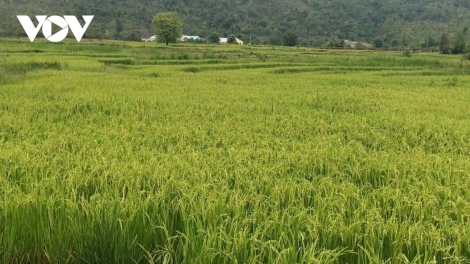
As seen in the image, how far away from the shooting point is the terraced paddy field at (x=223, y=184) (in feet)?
8.13

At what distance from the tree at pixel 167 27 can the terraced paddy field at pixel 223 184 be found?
53145mm

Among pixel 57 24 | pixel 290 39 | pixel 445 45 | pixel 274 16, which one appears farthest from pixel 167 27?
pixel 274 16

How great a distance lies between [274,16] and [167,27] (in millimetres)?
68761

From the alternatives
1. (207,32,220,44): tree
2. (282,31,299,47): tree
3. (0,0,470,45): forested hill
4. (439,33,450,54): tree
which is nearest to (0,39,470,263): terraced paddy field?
(439,33,450,54): tree

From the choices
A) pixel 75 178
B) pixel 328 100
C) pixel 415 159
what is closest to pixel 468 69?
pixel 328 100

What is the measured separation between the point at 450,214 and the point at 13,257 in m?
3.69

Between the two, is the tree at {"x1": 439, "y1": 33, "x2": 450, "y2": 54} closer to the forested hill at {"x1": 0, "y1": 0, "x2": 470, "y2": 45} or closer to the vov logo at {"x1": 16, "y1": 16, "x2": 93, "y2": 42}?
the forested hill at {"x1": 0, "y1": 0, "x2": 470, "y2": 45}

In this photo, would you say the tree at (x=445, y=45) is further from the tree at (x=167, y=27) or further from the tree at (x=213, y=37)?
the tree at (x=213, y=37)

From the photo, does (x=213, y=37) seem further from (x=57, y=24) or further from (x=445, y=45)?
(x=445, y=45)

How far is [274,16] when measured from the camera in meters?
120

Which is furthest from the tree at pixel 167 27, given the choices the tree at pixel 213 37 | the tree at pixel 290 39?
the tree at pixel 290 39

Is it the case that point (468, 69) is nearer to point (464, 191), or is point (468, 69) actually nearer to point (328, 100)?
point (328, 100)

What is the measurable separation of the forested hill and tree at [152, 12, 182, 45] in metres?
29.9

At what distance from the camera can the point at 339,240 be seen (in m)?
2.56
